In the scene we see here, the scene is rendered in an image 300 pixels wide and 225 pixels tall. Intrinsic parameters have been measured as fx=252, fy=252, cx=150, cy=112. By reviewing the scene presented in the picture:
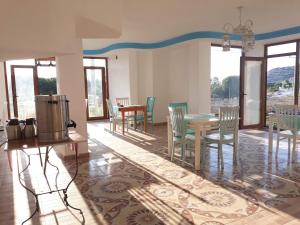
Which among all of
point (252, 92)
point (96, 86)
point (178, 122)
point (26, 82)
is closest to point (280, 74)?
point (252, 92)

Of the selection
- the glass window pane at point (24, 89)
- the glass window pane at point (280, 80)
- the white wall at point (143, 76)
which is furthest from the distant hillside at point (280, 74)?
the glass window pane at point (24, 89)

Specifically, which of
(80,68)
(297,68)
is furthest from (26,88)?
(297,68)

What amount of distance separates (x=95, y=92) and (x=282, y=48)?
6.35 m

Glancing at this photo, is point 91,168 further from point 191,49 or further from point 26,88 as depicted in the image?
point 26,88

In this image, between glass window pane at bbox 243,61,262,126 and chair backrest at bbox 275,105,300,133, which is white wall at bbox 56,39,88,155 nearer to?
chair backrest at bbox 275,105,300,133

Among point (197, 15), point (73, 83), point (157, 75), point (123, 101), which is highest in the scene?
point (197, 15)

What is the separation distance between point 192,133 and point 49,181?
2390 millimetres

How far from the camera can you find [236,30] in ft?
13.7

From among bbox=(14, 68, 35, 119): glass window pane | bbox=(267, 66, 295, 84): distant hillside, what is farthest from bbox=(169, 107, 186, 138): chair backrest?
bbox=(14, 68, 35, 119): glass window pane

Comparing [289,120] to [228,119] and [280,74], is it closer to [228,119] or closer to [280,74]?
[228,119]

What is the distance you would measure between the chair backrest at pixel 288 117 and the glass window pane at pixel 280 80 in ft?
9.60

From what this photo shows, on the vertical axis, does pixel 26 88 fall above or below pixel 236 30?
below

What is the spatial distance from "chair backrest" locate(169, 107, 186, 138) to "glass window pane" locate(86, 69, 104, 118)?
6.07m

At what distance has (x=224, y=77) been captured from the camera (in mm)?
7035
